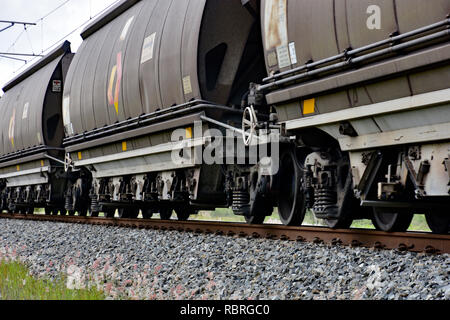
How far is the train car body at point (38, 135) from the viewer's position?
17.1 meters

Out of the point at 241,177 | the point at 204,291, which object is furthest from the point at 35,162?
the point at 204,291

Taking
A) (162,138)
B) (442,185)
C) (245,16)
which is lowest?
(442,185)

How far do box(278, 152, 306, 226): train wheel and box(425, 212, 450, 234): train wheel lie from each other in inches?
74.4

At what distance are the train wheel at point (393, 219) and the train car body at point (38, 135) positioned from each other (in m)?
11.4

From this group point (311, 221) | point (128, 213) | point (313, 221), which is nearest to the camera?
point (128, 213)

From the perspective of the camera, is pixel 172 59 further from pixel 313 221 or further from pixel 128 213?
pixel 313 221

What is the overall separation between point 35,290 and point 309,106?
387 cm

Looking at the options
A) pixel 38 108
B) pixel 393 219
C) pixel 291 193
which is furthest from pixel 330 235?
pixel 38 108

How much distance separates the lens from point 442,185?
224 inches

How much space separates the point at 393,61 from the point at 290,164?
3.54 meters

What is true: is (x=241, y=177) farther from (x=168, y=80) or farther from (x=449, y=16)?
(x=449, y=16)

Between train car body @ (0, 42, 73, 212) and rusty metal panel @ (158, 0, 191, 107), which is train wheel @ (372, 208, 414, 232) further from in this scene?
train car body @ (0, 42, 73, 212)

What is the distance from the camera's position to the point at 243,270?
19.2 ft

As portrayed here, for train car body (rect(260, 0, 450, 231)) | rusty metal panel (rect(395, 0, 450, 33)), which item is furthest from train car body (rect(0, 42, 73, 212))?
rusty metal panel (rect(395, 0, 450, 33))
